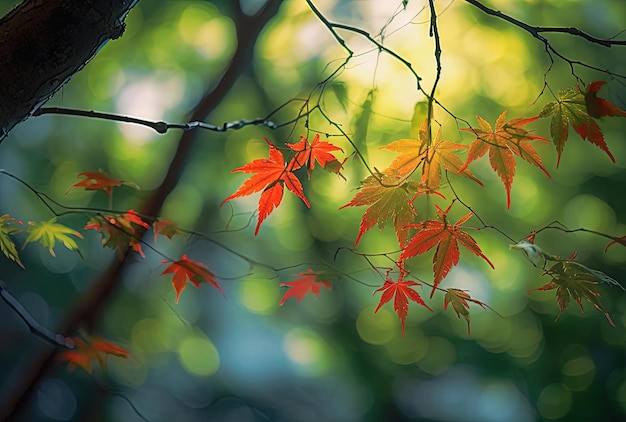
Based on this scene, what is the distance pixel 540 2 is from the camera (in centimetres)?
218

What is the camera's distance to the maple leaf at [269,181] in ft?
2.10

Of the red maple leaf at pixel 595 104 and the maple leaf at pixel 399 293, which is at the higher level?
the red maple leaf at pixel 595 104

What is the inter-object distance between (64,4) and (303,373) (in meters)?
2.13

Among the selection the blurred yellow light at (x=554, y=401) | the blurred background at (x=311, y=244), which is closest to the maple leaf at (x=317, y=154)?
the blurred background at (x=311, y=244)

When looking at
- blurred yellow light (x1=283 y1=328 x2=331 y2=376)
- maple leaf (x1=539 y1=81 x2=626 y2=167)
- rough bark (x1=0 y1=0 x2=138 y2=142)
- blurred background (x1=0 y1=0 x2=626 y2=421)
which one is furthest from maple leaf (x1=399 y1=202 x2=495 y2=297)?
blurred yellow light (x1=283 y1=328 x2=331 y2=376)

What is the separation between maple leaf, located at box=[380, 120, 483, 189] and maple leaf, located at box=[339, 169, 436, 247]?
2 centimetres

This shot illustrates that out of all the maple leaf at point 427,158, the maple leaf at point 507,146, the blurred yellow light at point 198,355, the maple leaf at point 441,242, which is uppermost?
the blurred yellow light at point 198,355

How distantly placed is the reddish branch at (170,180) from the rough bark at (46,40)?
1727 millimetres

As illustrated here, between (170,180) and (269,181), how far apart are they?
5.41 feet

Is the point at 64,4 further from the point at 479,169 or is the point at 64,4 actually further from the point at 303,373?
the point at 303,373

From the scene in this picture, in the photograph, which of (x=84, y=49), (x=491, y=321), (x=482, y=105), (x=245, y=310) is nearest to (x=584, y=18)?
(x=482, y=105)

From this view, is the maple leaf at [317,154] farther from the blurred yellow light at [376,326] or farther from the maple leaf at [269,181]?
the blurred yellow light at [376,326]

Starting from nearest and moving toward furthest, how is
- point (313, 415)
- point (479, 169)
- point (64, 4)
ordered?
point (64, 4), point (479, 169), point (313, 415)

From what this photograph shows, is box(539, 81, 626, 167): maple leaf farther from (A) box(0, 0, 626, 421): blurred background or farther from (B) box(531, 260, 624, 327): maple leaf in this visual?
(A) box(0, 0, 626, 421): blurred background
